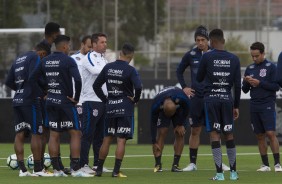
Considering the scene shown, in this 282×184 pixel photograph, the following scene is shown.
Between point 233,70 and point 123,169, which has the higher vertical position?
point 233,70

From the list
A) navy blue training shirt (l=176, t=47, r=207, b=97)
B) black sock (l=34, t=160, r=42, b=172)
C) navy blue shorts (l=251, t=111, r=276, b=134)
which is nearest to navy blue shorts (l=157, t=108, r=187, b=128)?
navy blue training shirt (l=176, t=47, r=207, b=97)

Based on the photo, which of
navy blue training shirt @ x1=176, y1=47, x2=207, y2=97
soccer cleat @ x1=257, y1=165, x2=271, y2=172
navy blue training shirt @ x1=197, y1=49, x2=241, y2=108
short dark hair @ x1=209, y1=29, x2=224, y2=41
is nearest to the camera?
short dark hair @ x1=209, y1=29, x2=224, y2=41

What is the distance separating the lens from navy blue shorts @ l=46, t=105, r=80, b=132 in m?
17.7

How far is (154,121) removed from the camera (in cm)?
1922

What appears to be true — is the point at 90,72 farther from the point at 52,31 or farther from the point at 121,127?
the point at 121,127

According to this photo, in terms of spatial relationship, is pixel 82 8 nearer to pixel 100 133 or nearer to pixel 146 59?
pixel 146 59

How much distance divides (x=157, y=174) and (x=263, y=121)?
2.45 meters

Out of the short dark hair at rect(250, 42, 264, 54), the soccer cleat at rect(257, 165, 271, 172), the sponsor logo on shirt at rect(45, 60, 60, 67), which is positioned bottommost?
the soccer cleat at rect(257, 165, 271, 172)

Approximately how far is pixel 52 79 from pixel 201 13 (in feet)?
104

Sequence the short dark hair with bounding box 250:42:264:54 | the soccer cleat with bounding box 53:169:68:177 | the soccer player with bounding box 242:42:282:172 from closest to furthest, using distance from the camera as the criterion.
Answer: the soccer cleat with bounding box 53:169:68:177
the short dark hair with bounding box 250:42:264:54
the soccer player with bounding box 242:42:282:172

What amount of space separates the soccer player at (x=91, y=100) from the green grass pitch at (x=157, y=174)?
75 centimetres

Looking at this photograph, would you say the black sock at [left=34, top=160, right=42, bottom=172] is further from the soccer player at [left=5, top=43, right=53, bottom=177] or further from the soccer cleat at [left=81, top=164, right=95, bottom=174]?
the soccer cleat at [left=81, top=164, right=95, bottom=174]

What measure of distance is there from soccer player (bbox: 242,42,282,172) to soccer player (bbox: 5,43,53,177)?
3944mm

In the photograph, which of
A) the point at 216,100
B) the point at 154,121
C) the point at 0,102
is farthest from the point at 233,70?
the point at 0,102
